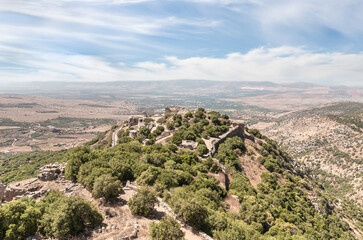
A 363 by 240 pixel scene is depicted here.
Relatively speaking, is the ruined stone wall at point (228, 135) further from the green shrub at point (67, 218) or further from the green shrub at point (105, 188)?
the green shrub at point (67, 218)

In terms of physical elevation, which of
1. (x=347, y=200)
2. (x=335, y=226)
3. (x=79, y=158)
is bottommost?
(x=347, y=200)

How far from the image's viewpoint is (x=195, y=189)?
26516 millimetres

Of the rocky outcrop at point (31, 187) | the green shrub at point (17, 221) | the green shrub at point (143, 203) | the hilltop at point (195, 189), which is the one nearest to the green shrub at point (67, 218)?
the hilltop at point (195, 189)

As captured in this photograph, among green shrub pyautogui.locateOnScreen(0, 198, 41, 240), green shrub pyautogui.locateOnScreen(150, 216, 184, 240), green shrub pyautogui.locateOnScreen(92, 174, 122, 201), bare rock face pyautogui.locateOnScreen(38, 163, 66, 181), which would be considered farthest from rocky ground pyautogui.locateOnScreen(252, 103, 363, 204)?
green shrub pyautogui.locateOnScreen(0, 198, 41, 240)

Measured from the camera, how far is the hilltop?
57.5 ft

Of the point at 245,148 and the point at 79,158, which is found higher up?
the point at 79,158

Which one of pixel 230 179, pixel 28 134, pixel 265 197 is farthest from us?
pixel 28 134

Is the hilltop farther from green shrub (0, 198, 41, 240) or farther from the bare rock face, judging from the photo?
green shrub (0, 198, 41, 240)

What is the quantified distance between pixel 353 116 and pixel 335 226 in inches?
4343

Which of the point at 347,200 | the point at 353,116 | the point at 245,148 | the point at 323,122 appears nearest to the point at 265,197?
the point at 245,148

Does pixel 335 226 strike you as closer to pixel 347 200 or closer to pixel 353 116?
pixel 347 200

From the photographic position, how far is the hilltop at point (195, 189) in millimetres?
17531

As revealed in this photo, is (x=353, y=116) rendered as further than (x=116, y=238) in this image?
Yes

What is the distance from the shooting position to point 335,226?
132 feet
